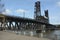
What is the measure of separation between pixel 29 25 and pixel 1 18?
252ft

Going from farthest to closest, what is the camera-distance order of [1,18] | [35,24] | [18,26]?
[35,24] → [18,26] → [1,18]

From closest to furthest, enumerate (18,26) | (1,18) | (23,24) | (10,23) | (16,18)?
(1,18), (16,18), (10,23), (18,26), (23,24)

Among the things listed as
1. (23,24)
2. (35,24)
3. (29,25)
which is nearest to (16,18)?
(23,24)

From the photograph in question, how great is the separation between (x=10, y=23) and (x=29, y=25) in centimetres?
3569

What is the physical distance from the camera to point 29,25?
14462cm

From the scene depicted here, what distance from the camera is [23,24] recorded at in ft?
429

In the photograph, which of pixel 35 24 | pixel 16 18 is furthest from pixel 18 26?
pixel 35 24

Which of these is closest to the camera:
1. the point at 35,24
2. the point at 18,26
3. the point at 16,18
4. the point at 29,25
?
the point at 16,18

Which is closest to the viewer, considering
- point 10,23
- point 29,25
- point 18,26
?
point 10,23

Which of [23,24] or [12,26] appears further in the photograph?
[23,24]

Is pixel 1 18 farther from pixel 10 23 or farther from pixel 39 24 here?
pixel 39 24

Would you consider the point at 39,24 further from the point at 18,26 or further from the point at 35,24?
the point at 18,26

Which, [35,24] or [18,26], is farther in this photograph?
[35,24]

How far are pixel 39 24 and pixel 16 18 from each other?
57.8m
